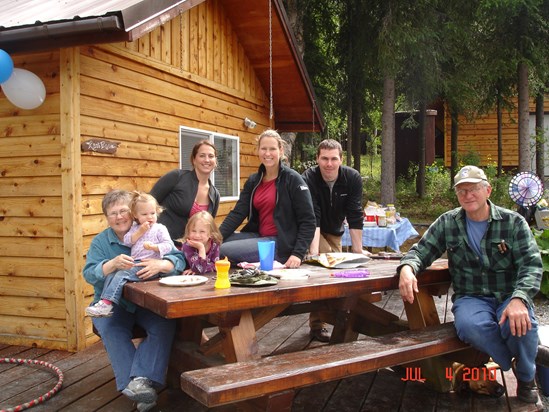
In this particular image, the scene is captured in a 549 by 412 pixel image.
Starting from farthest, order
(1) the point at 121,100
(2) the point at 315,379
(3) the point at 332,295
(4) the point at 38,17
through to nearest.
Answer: (1) the point at 121,100, (4) the point at 38,17, (3) the point at 332,295, (2) the point at 315,379

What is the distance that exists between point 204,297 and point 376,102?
1302 centimetres

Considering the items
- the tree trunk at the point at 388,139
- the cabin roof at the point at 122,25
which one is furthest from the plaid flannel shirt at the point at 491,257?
the tree trunk at the point at 388,139

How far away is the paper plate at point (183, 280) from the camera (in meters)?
2.82

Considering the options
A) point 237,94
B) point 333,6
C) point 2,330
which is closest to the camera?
point 2,330

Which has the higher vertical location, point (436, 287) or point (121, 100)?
point (121, 100)

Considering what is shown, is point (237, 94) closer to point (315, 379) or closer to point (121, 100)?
point (121, 100)

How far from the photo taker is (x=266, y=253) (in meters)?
3.09

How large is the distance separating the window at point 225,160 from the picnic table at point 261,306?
3.32 m

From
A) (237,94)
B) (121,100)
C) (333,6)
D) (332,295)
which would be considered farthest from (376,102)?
(332,295)

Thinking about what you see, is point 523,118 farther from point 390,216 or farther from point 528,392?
point 528,392

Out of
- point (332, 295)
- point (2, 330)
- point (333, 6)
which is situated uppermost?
point (333, 6)

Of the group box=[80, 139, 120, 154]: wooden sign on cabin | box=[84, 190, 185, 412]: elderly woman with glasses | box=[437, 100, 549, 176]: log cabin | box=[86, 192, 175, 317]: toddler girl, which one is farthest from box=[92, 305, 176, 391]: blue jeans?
box=[437, 100, 549, 176]: log cabin

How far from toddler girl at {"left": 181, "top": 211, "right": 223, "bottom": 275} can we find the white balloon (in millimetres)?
2066

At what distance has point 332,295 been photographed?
2.92 meters
